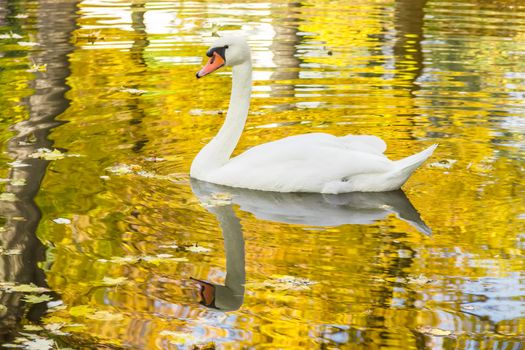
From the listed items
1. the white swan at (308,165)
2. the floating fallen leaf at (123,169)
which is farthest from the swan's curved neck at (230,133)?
the floating fallen leaf at (123,169)

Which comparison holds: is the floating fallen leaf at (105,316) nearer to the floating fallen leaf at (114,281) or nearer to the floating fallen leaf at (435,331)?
the floating fallen leaf at (114,281)

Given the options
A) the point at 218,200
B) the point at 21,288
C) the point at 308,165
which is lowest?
the point at 218,200

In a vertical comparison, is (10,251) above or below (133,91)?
above

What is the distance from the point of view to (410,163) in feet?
27.5

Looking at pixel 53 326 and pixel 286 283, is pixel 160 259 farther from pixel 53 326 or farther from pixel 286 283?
pixel 53 326

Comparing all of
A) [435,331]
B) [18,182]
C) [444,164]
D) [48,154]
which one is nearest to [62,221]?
[18,182]

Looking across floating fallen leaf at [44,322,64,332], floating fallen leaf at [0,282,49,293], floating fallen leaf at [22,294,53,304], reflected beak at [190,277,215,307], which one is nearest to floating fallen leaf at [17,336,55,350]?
floating fallen leaf at [44,322,64,332]

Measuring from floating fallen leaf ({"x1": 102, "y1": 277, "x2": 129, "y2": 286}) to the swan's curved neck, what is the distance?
244 cm

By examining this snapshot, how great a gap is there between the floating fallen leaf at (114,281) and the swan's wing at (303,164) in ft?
7.40

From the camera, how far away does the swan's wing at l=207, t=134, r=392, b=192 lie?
8.55 meters

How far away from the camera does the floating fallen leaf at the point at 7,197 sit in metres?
8.48

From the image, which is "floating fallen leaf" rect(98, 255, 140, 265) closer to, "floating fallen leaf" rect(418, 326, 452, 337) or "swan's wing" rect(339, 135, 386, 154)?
"floating fallen leaf" rect(418, 326, 452, 337)

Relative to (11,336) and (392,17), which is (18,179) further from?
(392,17)

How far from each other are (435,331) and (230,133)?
12.3ft
